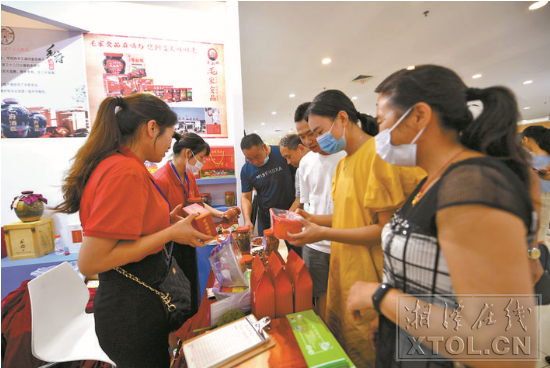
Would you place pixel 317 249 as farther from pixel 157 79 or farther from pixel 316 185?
pixel 157 79

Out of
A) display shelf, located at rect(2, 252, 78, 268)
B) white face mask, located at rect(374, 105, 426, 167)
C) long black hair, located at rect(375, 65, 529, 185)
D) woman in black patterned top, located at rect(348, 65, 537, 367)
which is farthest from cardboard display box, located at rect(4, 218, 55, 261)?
long black hair, located at rect(375, 65, 529, 185)

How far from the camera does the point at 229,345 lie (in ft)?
2.81

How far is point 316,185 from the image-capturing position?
1726mm

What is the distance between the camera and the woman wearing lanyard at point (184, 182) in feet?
6.49

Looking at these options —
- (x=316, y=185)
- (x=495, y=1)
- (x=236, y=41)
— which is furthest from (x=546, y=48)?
(x=316, y=185)

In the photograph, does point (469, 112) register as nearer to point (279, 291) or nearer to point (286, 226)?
point (286, 226)

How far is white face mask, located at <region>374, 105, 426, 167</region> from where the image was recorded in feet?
2.41

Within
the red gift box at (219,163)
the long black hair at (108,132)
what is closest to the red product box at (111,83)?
the red gift box at (219,163)

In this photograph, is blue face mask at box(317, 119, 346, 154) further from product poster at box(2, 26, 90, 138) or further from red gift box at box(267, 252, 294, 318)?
product poster at box(2, 26, 90, 138)

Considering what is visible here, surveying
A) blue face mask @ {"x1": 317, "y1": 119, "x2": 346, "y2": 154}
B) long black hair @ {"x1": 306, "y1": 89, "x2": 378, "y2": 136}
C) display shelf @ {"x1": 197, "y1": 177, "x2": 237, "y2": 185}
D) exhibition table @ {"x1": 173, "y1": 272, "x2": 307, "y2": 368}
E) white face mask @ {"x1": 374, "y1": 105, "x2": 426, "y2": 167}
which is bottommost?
exhibition table @ {"x1": 173, "y1": 272, "x2": 307, "y2": 368}

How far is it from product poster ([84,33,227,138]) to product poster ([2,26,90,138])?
141 mm

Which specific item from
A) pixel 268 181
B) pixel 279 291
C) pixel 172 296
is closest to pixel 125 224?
pixel 172 296

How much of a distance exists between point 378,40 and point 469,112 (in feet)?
15.0

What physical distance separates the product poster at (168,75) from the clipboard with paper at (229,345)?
2731mm
